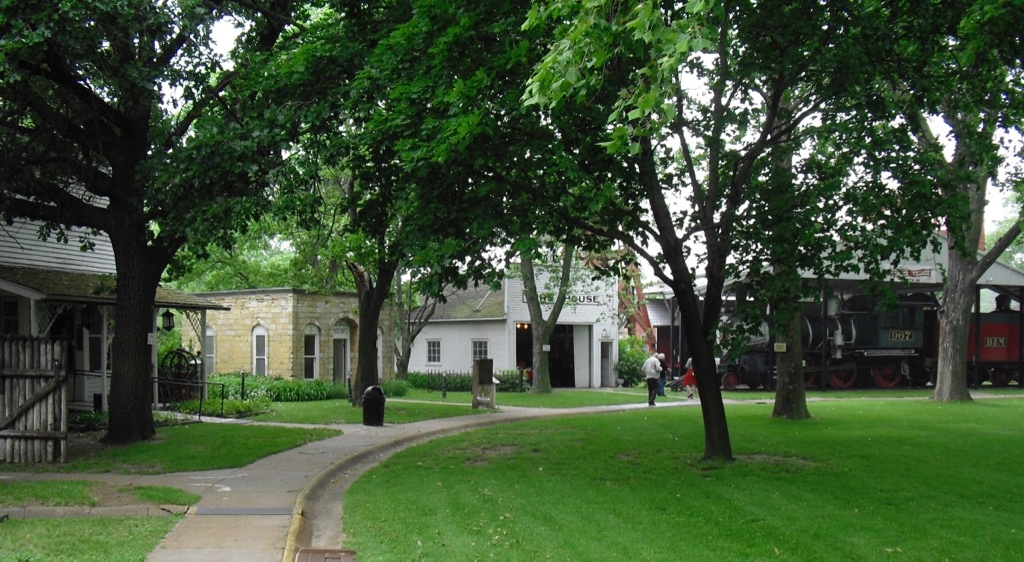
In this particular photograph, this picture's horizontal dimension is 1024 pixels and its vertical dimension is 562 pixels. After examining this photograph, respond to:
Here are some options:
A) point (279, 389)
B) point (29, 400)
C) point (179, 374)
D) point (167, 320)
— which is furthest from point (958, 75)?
point (279, 389)

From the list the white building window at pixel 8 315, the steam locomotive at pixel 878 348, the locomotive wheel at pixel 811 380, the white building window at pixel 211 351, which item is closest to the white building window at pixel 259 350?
the white building window at pixel 211 351

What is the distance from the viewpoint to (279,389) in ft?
88.8

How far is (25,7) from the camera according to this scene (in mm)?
11977

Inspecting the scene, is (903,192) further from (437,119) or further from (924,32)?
(437,119)

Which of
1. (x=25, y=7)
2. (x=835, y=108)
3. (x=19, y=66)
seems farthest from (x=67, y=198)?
(x=835, y=108)

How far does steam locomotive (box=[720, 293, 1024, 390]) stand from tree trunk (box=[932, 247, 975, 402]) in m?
6.44

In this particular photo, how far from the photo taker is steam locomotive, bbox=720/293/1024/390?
34.1 m

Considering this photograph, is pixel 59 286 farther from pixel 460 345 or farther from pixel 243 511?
pixel 460 345

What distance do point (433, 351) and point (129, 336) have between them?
25.3 meters

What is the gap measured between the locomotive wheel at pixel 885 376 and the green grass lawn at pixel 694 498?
19646 millimetres

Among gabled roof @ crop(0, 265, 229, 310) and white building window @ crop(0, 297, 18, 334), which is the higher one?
gabled roof @ crop(0, 265, 229, 310)

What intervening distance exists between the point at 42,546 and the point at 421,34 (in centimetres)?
747

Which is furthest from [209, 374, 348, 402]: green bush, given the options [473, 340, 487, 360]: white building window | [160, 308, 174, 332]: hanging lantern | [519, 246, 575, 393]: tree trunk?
[473, 340, 487, 360]: white building window

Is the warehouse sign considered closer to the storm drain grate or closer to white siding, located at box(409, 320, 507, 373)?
white siding, located at box(409, 320, 507, 373)
